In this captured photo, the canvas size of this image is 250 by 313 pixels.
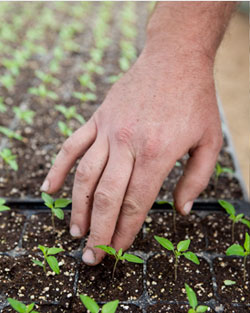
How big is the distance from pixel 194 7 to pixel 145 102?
1.34 ft

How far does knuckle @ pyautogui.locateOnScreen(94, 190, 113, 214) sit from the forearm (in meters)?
0.54

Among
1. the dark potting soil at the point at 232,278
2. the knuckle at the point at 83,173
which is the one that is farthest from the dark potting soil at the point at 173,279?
the knuckle at the point at 83,173

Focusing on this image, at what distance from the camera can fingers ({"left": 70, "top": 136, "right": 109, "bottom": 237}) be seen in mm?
1255

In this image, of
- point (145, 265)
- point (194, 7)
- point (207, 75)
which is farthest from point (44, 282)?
point (194, 7)

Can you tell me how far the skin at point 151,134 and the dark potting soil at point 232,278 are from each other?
22 cm

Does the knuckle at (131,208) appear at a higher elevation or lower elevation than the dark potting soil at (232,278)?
higher

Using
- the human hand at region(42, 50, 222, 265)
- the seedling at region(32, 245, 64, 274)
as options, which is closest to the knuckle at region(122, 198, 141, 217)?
the human hand at region(42, 50, 222, 265)

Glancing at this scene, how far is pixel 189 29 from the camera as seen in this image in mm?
1389

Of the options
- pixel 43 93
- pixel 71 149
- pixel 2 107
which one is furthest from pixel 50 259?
pixel 43 93

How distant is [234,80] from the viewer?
11.2ft

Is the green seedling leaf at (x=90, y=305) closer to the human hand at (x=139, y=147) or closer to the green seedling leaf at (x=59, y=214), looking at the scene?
the human hand at (x=139, y=147)

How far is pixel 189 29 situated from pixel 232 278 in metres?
0.86

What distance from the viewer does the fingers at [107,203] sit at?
3.88ft

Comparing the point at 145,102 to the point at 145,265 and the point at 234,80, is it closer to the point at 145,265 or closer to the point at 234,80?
the point at 145,265
